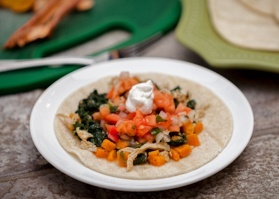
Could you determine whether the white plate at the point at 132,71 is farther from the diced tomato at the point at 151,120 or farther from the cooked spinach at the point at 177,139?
the diced tomato at the point at 151,120

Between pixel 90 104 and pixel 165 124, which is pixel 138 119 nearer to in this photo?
pixel 165 124

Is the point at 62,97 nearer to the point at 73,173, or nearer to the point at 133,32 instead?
the point at 73,173

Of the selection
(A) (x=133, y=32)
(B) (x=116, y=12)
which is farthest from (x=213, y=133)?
(B) (x=116, y=12)

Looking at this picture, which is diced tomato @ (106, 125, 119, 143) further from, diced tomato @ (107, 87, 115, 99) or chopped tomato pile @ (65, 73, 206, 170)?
diced tomato @ (107, 87, 115, 99)

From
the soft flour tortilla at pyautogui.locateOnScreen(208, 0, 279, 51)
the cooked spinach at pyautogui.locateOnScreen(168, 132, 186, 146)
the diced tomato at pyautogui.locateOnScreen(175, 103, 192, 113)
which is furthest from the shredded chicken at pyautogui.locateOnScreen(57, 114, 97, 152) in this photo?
the soft flour tortilla at pyautogui.locateOnScreen(208, 0, 279, 51)

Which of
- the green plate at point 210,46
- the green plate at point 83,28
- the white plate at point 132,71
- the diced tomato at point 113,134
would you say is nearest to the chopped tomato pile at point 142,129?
the diced tomato at point 113,134

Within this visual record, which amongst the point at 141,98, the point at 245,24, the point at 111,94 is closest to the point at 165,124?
the point at 141,98

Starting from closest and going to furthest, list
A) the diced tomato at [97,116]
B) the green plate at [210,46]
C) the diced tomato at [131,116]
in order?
the diced tomato at [131,116] < the diced tomato at [97,116] < the green plate at [210,46]
